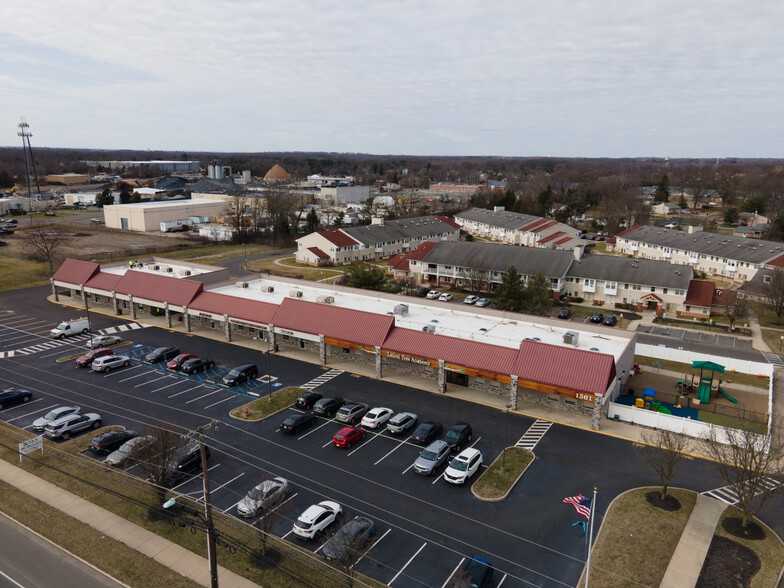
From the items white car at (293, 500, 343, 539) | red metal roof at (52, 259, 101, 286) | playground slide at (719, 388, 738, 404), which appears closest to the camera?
white car at (293, 500, 343, 539)

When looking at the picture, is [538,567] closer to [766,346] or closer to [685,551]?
[685,551]

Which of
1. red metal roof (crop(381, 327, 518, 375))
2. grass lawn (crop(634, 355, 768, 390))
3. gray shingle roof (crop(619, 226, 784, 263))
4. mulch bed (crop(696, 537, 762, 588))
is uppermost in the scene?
gray shingle roof (crop(619, 226, 784, 263))

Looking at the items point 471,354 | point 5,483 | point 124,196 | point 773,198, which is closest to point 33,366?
point 5,483

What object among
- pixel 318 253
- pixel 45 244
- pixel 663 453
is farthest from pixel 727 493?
pixel 45 244

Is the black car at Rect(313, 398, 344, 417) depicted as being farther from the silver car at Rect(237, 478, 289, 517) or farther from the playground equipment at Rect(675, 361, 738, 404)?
the playground equipment at Rect(675, 361, 738, 404)

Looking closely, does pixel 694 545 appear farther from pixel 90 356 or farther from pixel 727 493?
pixel 90 356

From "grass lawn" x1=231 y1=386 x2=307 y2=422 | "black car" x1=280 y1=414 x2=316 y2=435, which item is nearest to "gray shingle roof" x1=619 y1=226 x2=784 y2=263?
"grass lawn" x1=231 y1=386 x2=307 y2=422
